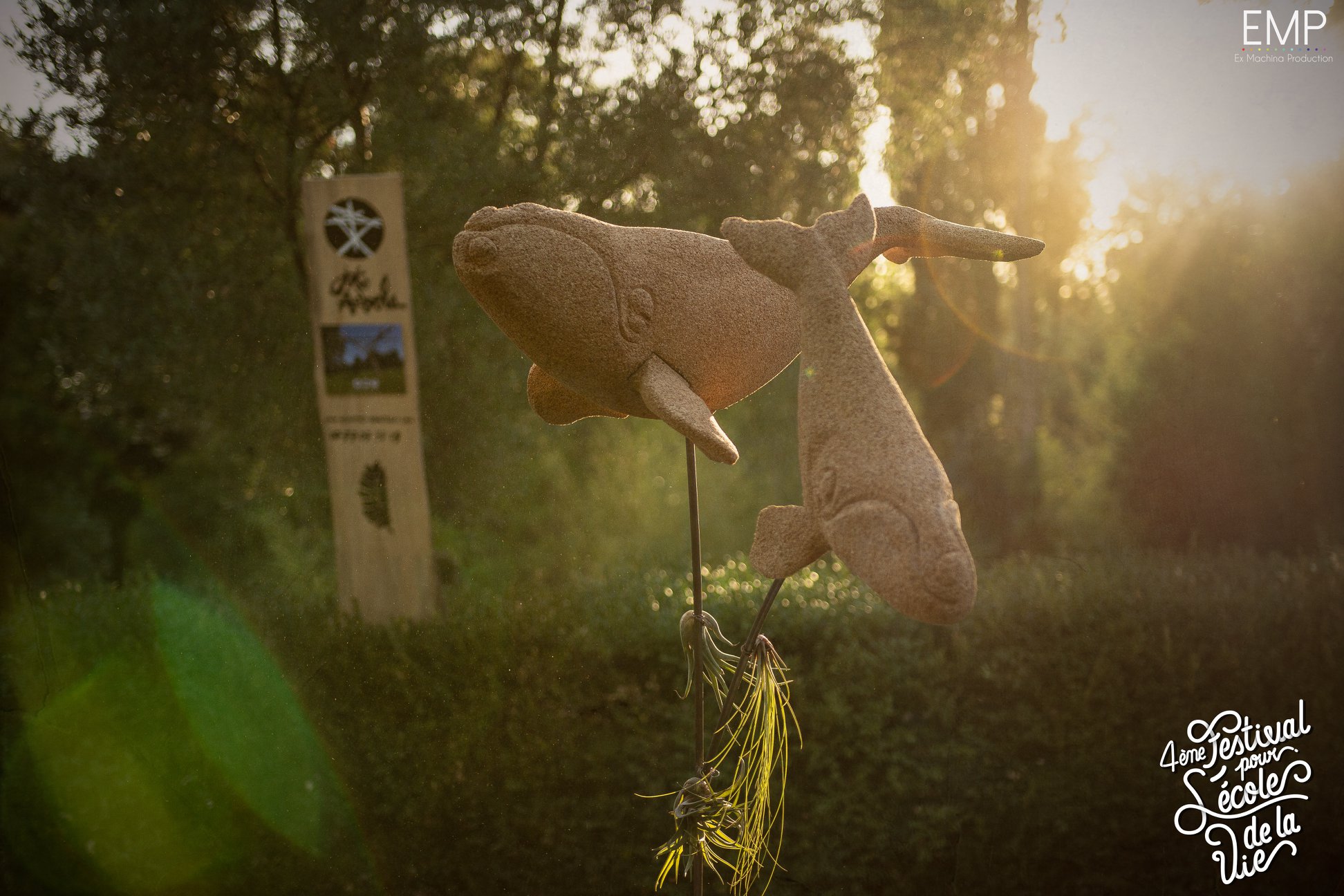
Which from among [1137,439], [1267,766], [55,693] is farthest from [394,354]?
[1137,439]

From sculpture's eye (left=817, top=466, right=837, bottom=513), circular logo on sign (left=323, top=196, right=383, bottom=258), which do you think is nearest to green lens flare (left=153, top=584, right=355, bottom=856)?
circular logo on sign (left=323, top=196, right=383, bottom=258)

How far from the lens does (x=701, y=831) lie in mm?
1477

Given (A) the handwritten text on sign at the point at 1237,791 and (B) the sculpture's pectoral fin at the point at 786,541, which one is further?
(A) the handwritten text on sign at the point at 1237,791

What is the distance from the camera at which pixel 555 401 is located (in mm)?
1633

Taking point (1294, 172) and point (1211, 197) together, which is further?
point (1211, 197)

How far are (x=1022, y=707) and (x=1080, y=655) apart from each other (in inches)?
11.4

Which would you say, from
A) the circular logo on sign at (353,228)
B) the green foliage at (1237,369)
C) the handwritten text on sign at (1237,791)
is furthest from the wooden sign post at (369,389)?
the green foliage at (1237,369)

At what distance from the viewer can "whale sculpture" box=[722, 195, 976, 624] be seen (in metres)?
0.97

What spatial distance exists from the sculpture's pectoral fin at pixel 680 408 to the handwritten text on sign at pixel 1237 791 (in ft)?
8.62

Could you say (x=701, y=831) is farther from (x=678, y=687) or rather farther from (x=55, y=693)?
(x=55, y=693)

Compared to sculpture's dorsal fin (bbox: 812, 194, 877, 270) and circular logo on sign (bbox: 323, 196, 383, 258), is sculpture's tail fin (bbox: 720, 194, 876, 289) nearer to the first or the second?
sculpture's dorsal fin (bbox: 812, 194, 877, 270)

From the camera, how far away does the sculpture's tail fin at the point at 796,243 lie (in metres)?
1.17

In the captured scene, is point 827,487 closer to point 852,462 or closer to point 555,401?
point 852,462

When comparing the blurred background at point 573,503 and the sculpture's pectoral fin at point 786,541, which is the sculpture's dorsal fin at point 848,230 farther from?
the blurred background at point 573,503
